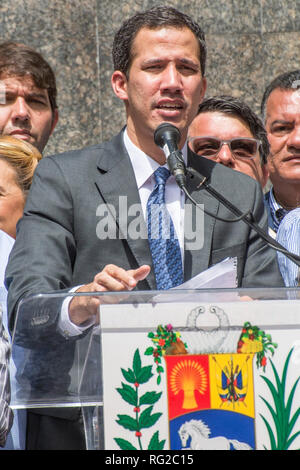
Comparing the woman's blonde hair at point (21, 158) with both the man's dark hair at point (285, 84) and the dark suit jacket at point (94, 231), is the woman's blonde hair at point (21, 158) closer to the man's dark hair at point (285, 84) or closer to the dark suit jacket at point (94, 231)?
the dark suit jacket at point (94, 231)

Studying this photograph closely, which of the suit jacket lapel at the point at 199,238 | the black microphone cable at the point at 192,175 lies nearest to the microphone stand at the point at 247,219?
the black microphone cable at the point at 192,175

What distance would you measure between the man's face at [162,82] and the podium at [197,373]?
1220 millimetres

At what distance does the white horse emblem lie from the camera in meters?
1.76

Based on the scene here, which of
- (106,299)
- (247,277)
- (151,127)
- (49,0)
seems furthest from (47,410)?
(49,0)

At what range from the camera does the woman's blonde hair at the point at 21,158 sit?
332 centimetres

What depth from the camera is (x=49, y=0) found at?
512 cm

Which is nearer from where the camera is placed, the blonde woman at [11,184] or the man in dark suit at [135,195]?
the man in dark suit at [135,195]

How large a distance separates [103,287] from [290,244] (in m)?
0.99

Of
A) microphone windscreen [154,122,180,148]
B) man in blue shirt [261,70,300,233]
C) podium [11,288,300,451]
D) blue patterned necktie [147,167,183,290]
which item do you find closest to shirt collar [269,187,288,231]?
man in blue shirt [261,70,300,233]

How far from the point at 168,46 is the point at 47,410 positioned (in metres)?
1.50

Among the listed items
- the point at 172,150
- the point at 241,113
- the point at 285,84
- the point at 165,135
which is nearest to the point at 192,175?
the point at 172,150

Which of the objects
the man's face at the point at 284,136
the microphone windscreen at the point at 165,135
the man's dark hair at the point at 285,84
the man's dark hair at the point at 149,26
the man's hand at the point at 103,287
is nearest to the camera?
the man's hand at the point at 103,287

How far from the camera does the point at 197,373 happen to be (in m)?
1.79
